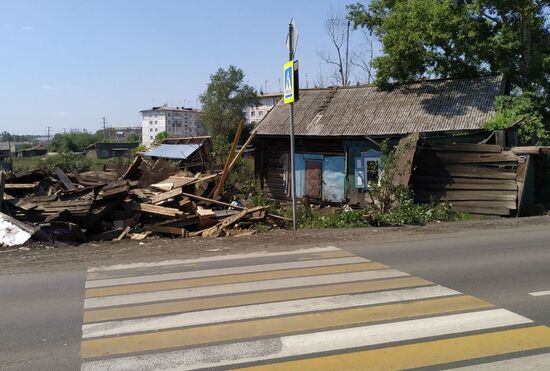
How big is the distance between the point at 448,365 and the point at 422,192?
12457mm

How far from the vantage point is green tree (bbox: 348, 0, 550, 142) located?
2008 cm

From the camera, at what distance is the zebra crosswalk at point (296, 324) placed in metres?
4.14

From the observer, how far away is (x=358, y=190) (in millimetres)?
20875

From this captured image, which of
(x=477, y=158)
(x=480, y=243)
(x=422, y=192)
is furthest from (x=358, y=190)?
(x=480, y=243)

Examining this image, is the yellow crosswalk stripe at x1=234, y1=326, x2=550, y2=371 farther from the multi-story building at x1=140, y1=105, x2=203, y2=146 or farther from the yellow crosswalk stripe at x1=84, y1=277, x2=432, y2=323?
the multi-story building at x1=140, y1=105, x2=203, y2=146

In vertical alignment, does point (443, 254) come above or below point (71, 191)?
below

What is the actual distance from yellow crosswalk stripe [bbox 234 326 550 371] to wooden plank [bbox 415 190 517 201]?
10949 millimetres

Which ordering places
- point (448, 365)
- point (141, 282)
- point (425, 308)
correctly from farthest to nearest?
1. point (141, 282)
2. point (425, 308)
3. point (448, 365)

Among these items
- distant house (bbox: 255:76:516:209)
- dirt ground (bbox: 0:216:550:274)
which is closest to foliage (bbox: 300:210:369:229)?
dirt ground (bbox: 0:216:550:274)

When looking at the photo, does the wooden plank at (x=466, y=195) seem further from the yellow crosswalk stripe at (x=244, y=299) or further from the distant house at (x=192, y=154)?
the distant house at (x=192, y=154)

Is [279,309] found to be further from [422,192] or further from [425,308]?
[422,192]

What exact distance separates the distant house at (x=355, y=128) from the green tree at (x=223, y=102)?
49489mm

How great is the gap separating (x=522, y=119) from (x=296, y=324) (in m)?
14.8

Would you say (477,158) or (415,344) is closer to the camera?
(415,344)
